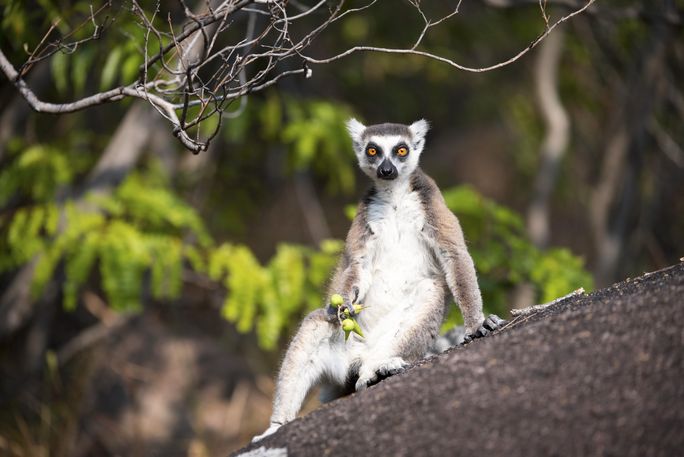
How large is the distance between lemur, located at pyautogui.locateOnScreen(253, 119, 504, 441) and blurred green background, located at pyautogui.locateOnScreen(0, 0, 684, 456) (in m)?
0.93

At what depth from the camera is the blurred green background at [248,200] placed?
7359mm

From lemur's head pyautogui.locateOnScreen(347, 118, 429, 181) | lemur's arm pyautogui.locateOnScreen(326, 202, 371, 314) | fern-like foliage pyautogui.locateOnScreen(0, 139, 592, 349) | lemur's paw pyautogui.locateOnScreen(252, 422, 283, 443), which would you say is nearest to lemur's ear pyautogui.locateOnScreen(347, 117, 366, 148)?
lemur's head pyautogui.locateOnScreen(347, 118, 429, 181)

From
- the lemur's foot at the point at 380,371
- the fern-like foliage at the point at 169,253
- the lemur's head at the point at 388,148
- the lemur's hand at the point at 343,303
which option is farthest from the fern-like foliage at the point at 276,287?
the lemur's foot at the point at 380,371

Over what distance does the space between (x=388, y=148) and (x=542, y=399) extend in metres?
2.85

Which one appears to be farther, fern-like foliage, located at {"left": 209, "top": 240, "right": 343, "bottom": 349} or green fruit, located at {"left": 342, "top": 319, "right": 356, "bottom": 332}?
fern-like foliage, located at {"left": 209, "top": 240, "right": 343, "bottom": 349}

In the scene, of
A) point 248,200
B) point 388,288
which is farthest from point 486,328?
point 248,200

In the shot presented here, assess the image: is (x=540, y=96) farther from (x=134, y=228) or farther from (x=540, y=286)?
(x=134, y=228)

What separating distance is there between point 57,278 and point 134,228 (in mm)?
1353

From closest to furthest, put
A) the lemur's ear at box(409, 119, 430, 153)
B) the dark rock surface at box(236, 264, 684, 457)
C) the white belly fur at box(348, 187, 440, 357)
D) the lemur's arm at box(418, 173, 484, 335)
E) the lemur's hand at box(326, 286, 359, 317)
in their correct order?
the dark rock surface at box(236, 264, 684, 457), the lemur's hand at box(326, 286, 359, 317), the lemur's arm at box(418, 173, 484, 335), the white belly fur at box(348, 187, 440, 357), the lemur's ear at box(409, 119, 430, 153)

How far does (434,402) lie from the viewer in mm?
3660

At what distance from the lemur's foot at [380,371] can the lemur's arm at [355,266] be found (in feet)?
1.80

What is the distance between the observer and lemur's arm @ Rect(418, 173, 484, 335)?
506cm

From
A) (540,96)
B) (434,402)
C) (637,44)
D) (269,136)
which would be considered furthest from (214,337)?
(434,402)

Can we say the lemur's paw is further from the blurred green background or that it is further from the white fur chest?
the blurred green background
